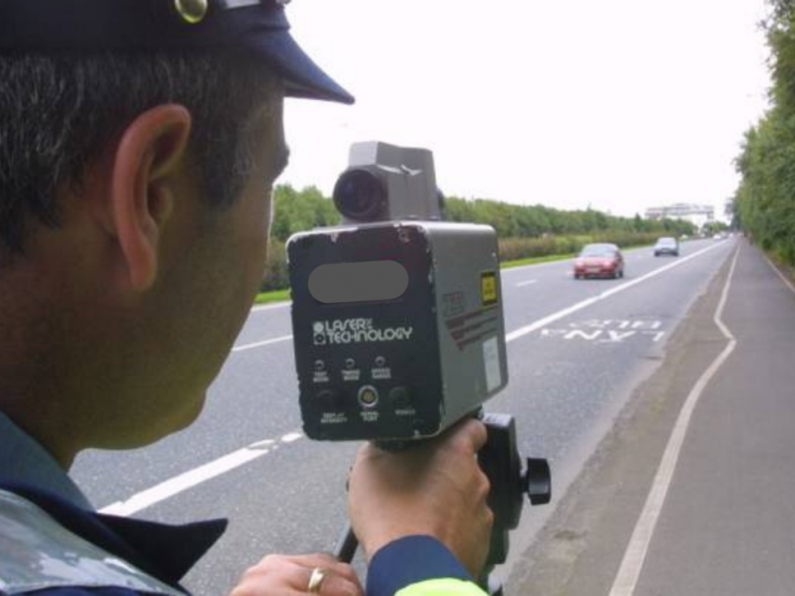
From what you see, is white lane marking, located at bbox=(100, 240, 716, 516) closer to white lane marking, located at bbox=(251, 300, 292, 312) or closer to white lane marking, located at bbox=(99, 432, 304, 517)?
white lane marking, located at bbox=(99, 432, 304, 517)

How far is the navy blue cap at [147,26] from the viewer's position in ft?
2.94

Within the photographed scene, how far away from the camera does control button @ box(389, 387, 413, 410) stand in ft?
4.34

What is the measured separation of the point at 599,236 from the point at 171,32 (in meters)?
101

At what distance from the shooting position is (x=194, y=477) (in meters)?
7.00

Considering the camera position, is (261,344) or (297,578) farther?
(261,344)

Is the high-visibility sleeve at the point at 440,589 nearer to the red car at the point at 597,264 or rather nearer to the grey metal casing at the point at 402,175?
the grey metal casing at the point at 402,175

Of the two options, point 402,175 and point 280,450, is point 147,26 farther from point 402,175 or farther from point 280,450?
point 280,450

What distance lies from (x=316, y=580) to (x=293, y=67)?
23.7 inches

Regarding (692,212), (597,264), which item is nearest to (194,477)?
(597,264)

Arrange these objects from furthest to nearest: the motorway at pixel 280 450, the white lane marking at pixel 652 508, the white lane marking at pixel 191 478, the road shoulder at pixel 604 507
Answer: the white lane marking at pixel 191 478 → the motorway at pixel 280 450 → the road shoulder at pixel 604 507 → the white lane marking at pixel 652 508

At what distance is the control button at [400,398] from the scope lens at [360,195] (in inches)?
10.3

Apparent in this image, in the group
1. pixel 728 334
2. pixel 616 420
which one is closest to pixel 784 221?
pixel 728 334

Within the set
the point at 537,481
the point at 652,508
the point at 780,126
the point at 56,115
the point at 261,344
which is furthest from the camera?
the point at 780,126

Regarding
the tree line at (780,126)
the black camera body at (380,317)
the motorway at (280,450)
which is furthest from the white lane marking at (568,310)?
the black camera body at (380,317)
